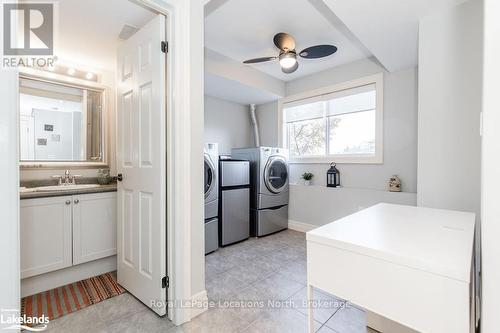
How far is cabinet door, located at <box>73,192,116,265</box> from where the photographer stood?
6.91ft

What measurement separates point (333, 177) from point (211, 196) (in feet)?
6.03

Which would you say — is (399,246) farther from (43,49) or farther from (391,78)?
(43,49)

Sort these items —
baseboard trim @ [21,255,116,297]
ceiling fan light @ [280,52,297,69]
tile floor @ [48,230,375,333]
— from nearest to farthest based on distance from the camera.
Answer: tile floor @ [48,230,375,333]
baseboard trim @ [21,255,116,297]
ceiling fan light @ [280,52,297,69]

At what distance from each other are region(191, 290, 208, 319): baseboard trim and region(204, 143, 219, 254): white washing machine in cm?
111

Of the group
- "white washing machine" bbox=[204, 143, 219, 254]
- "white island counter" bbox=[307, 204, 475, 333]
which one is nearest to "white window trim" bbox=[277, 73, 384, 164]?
"white washing machine" bbox=[204, 143, 219, 254]

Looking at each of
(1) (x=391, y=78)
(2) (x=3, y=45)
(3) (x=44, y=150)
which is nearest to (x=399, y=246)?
(2) (x=3, y=45)

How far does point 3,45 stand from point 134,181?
1.13 metres

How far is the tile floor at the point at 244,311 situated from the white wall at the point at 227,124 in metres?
2.27

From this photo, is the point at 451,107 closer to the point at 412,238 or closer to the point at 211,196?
the point at 412,238

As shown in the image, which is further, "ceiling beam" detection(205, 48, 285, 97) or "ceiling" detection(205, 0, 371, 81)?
"ceiling beam" detection(205, 48, 285, 97)

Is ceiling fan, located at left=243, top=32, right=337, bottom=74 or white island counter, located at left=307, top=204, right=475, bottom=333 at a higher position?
ceiling fan, located at left=243, top=32, right=337, bottom=74

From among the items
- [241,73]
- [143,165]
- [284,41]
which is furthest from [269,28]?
[143,165]

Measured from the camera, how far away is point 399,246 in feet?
2.75

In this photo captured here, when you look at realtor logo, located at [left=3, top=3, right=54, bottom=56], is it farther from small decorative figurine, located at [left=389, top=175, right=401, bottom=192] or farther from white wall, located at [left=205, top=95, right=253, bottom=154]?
small decorative figurine, located at [left=389, top=175, right=401, bottom=192]
